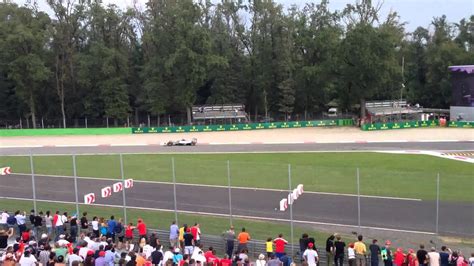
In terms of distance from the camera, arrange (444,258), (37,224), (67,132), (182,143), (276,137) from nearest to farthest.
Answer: (444,258) < (37,224) < (182,143) < (276,137) < (67,132)

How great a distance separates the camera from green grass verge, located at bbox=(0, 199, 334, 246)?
69.5 ft

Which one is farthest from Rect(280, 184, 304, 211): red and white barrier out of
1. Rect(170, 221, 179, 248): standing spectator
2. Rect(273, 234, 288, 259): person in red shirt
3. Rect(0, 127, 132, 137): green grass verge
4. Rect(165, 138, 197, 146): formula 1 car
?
Rect(0, 127, 132, 137): green grass verge

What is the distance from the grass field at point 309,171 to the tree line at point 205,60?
101 ft

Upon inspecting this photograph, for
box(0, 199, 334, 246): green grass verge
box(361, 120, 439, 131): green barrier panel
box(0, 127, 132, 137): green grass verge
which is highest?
box(0, 127, 132, 137): green grass verge

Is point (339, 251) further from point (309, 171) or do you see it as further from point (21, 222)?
point (309, 171)

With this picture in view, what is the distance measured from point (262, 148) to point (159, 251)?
37.2 meters

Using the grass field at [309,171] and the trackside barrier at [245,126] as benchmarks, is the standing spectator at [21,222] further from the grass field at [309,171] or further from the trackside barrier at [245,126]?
the trackside barrier at [245,126]

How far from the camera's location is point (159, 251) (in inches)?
552

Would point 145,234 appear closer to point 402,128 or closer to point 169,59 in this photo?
point 402,128

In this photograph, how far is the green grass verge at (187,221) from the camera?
21172 millimetres

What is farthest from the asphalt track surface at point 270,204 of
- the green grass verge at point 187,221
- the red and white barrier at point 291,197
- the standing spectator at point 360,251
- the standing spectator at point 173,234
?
the standing spectator at point 173,234

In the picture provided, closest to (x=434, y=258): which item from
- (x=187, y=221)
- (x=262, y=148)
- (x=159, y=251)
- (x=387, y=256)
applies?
(x=387, y=256)

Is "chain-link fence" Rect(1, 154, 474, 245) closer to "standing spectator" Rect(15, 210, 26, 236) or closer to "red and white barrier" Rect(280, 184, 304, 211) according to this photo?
"red and white barrier" Rect(280, 184, 304, 211)

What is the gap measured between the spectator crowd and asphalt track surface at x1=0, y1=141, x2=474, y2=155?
30.5 metres
